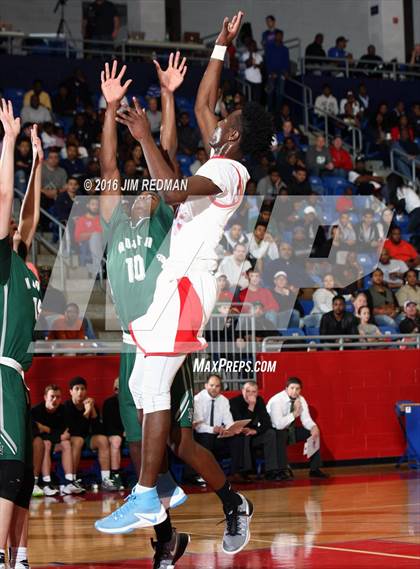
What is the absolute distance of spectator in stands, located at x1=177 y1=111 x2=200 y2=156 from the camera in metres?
17.8

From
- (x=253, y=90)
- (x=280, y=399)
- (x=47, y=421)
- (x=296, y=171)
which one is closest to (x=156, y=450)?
(x=47, y=421)

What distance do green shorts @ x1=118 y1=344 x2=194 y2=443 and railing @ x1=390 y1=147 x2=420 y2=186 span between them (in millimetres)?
14815

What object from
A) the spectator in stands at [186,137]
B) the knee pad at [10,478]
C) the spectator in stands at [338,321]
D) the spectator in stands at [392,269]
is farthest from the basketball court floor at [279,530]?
the spectator in stands at [186,137]

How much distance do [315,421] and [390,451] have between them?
4.25 ft

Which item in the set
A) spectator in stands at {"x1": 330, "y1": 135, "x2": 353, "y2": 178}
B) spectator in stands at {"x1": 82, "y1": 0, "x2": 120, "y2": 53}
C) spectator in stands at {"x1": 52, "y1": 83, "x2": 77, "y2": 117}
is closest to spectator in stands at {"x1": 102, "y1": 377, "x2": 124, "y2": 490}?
spectator in stands at {"x1": 52, "y1": 83, "x2": 77, "y2": 117}

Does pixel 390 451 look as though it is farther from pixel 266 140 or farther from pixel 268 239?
pixel 266 140

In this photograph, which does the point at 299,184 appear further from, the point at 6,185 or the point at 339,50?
the point at 6,185

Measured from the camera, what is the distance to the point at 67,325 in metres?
12.6

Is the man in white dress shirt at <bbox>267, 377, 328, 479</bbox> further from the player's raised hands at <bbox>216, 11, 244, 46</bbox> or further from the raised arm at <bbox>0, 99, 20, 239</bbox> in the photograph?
the raised arm at <bbox>0, 99, 20, 239</bbox>

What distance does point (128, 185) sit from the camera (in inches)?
546

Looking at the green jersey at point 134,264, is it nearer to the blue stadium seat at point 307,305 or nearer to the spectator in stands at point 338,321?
the spectator in stands at point 338,321

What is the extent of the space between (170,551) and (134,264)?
66.9 inches

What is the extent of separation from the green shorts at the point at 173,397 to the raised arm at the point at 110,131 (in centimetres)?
95

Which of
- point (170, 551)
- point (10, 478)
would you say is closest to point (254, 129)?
point (10, 478)
